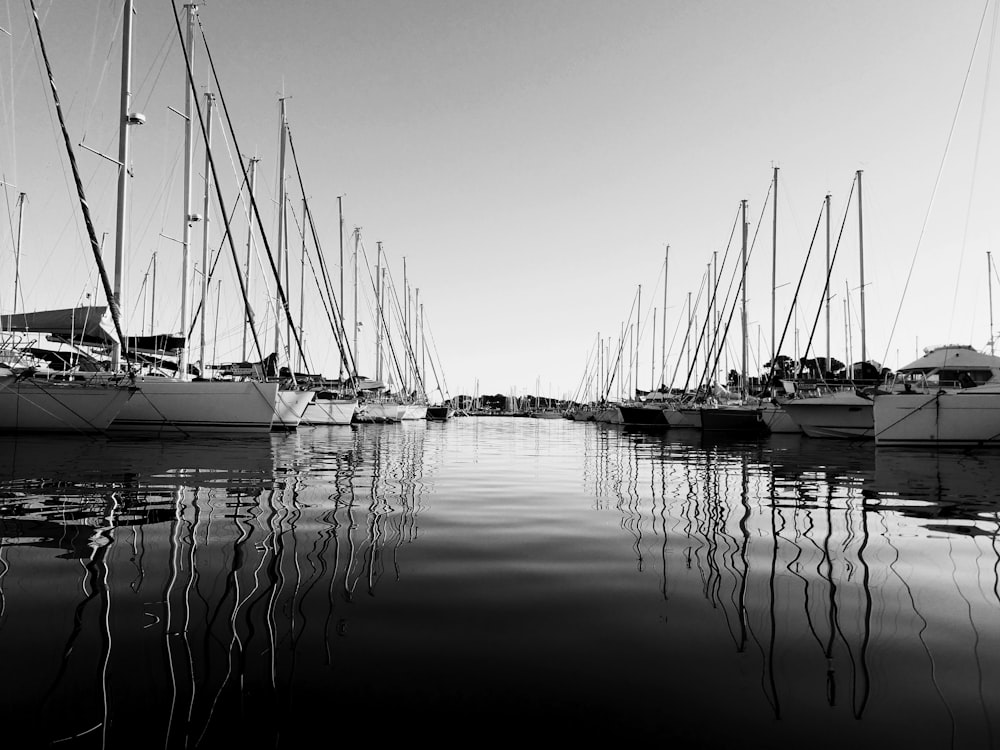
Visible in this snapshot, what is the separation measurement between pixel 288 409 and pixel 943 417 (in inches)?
996

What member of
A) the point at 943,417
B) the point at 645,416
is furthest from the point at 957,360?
the point at 645,416

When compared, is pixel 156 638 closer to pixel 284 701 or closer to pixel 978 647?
pixel 284 701

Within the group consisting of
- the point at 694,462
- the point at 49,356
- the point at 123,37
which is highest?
the point at 123,37

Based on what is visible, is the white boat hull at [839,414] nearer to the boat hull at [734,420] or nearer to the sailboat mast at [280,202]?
the boat hull at [734,420]

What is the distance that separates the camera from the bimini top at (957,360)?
2630cm

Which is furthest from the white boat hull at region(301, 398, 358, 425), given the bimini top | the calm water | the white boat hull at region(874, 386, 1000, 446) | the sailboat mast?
the calm water

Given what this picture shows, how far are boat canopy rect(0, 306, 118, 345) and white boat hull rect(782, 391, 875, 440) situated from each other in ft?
91.4

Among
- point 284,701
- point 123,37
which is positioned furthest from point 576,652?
point 123,37

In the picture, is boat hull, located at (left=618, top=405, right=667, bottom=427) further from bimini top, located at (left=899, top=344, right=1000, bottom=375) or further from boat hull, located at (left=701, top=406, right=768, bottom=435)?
bimini top, located at (left=899, top=344, right=1000, bottom=375)

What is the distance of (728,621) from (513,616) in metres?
1.23

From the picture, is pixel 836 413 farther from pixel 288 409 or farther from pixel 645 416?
pixel 288 409

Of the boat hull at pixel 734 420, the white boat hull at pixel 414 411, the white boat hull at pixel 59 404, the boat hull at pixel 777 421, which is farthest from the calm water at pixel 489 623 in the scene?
the white boat hull at pixel 414 411

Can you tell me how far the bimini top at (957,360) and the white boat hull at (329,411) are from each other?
28651 millimetres

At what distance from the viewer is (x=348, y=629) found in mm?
3502
